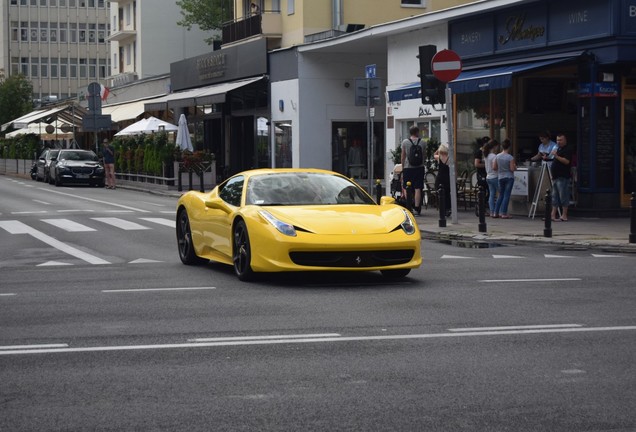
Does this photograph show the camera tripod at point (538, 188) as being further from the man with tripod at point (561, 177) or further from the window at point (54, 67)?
the window at point (54, 67)

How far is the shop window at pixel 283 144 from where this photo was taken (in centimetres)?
4400

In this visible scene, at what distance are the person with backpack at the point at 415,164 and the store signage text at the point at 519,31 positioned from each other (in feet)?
11.2

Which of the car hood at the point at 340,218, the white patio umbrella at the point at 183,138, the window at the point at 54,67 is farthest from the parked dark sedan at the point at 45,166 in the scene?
the window at the point at 54,67

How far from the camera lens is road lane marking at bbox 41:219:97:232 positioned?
22.6 m

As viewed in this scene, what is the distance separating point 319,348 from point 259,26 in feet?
131

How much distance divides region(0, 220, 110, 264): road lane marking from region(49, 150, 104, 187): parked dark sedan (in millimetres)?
23816

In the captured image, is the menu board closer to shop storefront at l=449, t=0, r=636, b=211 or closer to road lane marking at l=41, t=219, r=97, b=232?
shop storefront at l=449, t=0, r=636, b=211

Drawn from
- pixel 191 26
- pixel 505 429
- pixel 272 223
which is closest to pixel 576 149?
pixel 272 223

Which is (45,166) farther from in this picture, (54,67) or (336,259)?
(54,67)

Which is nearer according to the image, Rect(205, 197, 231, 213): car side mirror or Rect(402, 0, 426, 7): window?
Rect(205, 197, 231, 213): car side mirror

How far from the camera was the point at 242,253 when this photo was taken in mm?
13281

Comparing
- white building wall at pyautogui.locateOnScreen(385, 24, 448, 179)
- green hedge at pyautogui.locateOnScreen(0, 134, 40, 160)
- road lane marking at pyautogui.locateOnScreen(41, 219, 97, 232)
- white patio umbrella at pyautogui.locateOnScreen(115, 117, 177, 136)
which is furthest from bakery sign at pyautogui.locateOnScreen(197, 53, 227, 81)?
road lane marking at pyautogui.locateOnScreen(41, 219, 97, 232)

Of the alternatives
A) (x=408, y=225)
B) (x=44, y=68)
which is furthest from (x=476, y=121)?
(x=44, y=68)

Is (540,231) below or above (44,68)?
below
